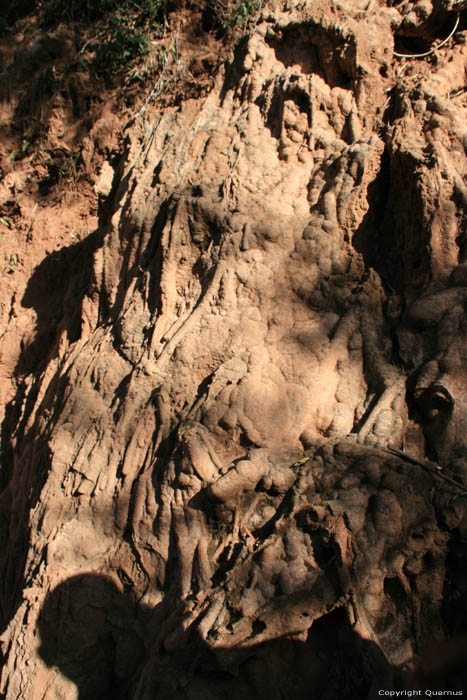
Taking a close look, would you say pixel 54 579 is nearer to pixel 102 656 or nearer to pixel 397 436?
pixel 102 656

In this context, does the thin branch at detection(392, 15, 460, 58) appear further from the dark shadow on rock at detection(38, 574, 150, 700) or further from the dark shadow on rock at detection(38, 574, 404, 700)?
the dark shadow on rock at detection(38, 574, 150, 700)

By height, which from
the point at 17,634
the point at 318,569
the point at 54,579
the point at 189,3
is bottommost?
the point at 17,634

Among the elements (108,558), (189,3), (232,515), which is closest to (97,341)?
(108,558)

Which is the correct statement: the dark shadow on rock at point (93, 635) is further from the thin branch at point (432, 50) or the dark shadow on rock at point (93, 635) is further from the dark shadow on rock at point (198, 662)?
the thin branch at point (432, 50)

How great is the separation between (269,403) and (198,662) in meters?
1.17

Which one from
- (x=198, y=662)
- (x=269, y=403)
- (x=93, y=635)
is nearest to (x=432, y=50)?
(x=269, y=403)

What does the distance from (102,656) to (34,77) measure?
700cm

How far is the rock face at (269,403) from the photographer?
2145 mm

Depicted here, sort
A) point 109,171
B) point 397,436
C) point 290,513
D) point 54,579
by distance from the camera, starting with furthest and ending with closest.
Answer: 1. point 109,171
2. point 54,579
3. point 397,436
4. point 290,513

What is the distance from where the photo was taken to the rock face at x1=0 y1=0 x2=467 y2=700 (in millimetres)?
2145

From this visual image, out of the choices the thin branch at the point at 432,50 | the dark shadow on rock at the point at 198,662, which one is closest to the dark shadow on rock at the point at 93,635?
the dark shadow on rock at the point at 198,662

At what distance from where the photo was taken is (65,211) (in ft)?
20.8

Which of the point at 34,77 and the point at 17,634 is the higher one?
the point at 34,77

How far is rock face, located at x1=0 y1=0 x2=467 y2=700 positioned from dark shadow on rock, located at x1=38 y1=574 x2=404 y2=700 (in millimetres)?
10
